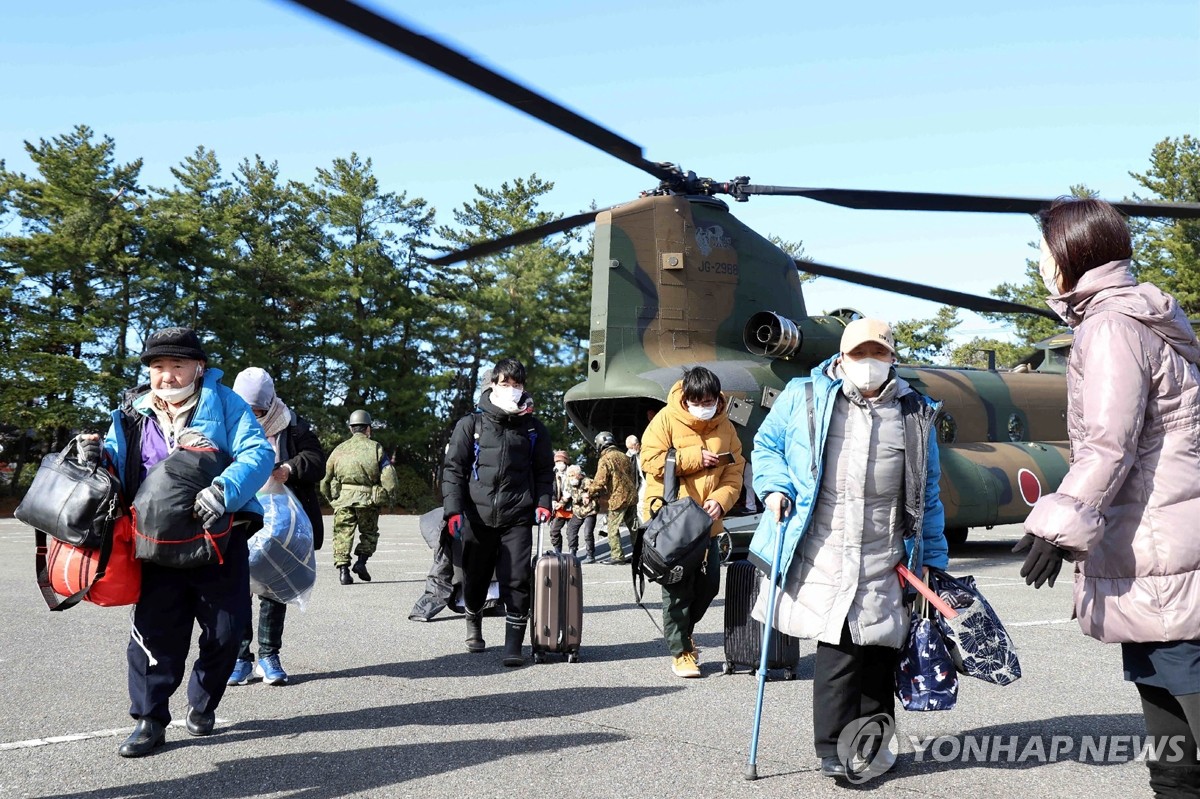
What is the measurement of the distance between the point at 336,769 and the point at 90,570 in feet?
4.28

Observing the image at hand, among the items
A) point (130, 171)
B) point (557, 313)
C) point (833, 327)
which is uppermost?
point (130, 171)

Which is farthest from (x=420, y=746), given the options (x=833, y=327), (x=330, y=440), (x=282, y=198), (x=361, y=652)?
(x=282, y=198)

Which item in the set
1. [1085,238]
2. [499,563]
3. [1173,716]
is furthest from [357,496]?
[1173,716]

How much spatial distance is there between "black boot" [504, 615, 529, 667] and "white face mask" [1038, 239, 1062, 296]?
4449 millimetres

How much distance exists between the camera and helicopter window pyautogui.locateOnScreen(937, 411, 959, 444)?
15.0 meters

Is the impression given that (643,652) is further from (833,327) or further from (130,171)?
(130,171)

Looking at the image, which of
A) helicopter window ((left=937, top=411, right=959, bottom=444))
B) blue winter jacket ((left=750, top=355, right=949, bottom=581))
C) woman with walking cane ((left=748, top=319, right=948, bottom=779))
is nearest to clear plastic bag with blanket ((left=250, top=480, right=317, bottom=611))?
blue winter jacket ((left=750, top=355, right=949, bottom=581))

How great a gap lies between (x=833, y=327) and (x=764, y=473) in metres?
8.81

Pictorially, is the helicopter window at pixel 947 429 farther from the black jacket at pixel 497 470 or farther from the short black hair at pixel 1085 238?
the short black hair at pixel 1085 238

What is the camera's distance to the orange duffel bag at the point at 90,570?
14.5ft

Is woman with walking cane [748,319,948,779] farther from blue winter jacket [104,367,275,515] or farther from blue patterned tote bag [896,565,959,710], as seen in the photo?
blue winter jacket [104,367,275,515]

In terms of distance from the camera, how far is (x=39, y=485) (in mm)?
4457

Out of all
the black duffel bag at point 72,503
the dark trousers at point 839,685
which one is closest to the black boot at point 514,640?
the dark trousers at point 839,685

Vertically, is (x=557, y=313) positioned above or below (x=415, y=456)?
above
